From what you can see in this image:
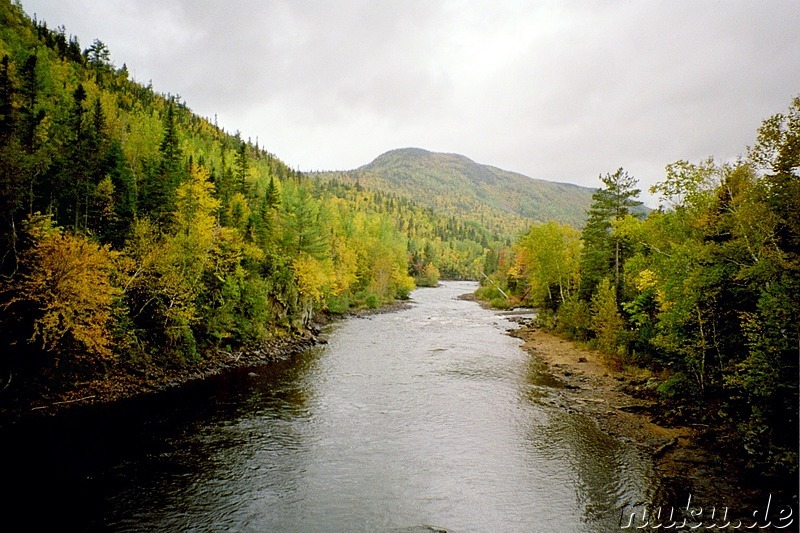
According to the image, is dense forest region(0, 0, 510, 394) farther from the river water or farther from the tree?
the tree

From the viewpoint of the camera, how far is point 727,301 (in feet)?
71.6

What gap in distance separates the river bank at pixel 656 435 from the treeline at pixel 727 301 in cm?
107

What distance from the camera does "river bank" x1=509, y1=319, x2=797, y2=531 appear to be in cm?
1553

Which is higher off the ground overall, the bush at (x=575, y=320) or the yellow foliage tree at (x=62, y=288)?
the yellow foliage tree at (x=62, y=288)

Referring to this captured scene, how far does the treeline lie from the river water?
535 centimetres

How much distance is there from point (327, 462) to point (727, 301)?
20566mm

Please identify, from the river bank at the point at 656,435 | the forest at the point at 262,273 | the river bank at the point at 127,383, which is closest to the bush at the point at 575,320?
the forest at the point at 262,273

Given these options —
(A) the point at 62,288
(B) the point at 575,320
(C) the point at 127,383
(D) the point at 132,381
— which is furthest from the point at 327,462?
(B) the point at 575,320

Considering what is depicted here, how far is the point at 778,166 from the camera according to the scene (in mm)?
15812

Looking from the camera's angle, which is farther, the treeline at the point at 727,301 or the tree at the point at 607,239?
the tree at the point at 607,239

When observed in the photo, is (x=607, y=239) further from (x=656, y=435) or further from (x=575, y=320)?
(x=656, y=435)

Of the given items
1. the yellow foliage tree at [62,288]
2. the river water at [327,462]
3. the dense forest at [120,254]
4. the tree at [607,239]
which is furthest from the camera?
the tree at [607,239]

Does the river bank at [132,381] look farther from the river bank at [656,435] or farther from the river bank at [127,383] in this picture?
the river bank at [656,435]

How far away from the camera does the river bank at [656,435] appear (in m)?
15.5
